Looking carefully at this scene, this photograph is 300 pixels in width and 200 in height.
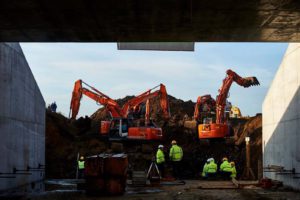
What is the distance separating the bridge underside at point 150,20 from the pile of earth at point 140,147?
17.2 m

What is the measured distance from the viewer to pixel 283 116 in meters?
20.2

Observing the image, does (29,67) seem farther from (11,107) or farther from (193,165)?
(193,165)

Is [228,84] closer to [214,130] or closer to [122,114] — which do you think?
[214,130]

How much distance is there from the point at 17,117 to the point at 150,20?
834 cm

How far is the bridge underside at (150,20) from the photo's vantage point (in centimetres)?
1198

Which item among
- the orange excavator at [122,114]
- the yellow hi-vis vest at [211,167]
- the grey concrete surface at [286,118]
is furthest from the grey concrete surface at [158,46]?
the orange excavator at [122,114]

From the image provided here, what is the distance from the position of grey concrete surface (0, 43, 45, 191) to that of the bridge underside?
2.31 meters

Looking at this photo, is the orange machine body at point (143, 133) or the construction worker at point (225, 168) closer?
the construction worker at point (225, 168)

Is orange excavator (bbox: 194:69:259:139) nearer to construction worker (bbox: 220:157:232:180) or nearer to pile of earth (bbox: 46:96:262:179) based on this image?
pile of earth (bbox: 46:96:262:179)

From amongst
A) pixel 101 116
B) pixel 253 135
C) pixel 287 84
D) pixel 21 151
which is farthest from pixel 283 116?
A: pixel 101 116

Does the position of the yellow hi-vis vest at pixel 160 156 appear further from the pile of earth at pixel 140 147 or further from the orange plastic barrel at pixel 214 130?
the orange plastic barrel at pixel 214 130

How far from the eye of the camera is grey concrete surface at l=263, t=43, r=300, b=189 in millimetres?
17891

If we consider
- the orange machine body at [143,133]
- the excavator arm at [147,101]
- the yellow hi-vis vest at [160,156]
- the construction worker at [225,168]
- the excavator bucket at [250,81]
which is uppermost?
the excavator bucket at [250,81]

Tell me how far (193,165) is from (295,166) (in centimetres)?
1798
